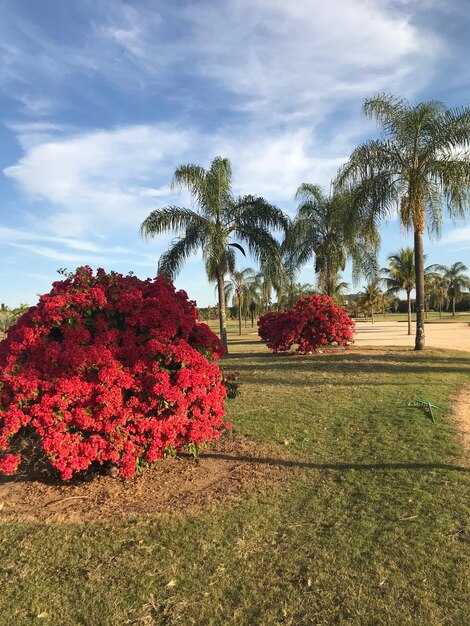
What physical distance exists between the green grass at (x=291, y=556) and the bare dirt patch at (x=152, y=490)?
185 mm

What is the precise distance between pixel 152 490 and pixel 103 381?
120cm

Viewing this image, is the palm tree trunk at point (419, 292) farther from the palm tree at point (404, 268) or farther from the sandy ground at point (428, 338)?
the palm tree at point (404, 268)

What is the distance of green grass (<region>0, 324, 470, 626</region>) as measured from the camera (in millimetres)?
2541

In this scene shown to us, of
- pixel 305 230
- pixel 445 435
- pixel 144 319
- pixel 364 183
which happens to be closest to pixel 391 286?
pixel 305 230

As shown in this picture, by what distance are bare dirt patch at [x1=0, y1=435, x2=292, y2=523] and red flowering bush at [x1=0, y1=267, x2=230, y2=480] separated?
268 mm

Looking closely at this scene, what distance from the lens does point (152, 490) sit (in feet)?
14.3

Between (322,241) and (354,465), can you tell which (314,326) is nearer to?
(322,241)

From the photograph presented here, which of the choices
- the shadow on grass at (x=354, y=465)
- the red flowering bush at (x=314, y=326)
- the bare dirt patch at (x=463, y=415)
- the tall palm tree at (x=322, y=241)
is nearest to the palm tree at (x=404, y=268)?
the tall palm tree at (x=322, y=241)

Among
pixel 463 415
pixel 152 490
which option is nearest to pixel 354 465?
pixel 152 490

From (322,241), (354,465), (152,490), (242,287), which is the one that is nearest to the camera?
(152,490)

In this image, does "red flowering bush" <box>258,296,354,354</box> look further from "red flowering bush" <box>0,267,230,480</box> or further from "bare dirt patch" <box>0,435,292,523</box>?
"red flowering bush" <box>0,267,230,480</box>

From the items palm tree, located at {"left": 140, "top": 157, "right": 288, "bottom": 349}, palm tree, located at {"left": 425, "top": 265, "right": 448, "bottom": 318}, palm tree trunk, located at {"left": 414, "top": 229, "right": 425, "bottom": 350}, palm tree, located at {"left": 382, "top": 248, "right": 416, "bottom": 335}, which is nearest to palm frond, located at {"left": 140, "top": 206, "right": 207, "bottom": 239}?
palm tree, located at {"left": 140, "top": 157, "right": 288, "bottom": 349}

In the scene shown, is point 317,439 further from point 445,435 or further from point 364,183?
point 364,183

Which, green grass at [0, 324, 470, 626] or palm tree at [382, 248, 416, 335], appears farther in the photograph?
palm tree at [382, 248, 416, 335]
